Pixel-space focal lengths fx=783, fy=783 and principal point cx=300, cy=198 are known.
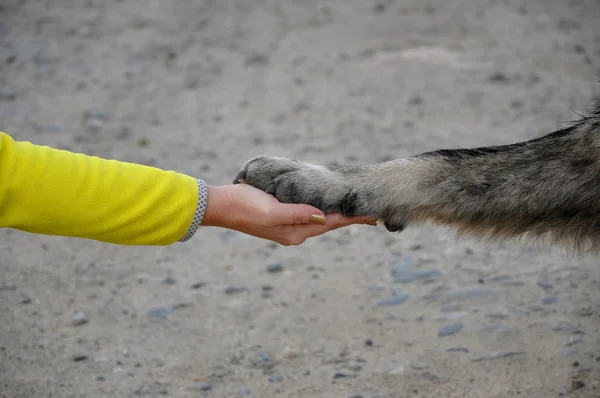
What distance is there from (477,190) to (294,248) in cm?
174

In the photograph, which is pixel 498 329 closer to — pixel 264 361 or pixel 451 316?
pixel 451 316

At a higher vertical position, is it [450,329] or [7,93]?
[7,93]

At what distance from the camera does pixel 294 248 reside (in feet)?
15.2

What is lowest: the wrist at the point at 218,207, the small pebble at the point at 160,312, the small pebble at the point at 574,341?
the small pebble at the point at 160,312

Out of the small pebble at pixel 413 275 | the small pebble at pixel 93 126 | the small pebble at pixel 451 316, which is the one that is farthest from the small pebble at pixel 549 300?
the small pebble at pixel 93 126

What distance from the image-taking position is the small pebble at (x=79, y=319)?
3.93 m

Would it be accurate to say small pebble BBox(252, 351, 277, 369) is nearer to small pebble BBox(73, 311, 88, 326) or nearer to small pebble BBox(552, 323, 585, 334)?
small pebble BBox(73, 311, 88, 326)

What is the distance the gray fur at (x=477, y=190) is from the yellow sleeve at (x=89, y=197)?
1.77ft

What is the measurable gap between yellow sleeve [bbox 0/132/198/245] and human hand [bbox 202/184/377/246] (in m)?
0.13

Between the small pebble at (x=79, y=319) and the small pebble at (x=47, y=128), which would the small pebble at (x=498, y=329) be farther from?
the small pebble at (x=47, y=128)

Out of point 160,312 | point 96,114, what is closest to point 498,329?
point 160,312

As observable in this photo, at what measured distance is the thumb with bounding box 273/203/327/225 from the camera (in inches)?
111

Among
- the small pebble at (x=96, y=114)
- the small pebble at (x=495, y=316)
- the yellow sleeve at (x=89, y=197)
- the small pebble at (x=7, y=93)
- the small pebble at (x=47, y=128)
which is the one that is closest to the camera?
the yellow sleeve at (x=89, y=197)

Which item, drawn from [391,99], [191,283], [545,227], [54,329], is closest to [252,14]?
[391,99]
